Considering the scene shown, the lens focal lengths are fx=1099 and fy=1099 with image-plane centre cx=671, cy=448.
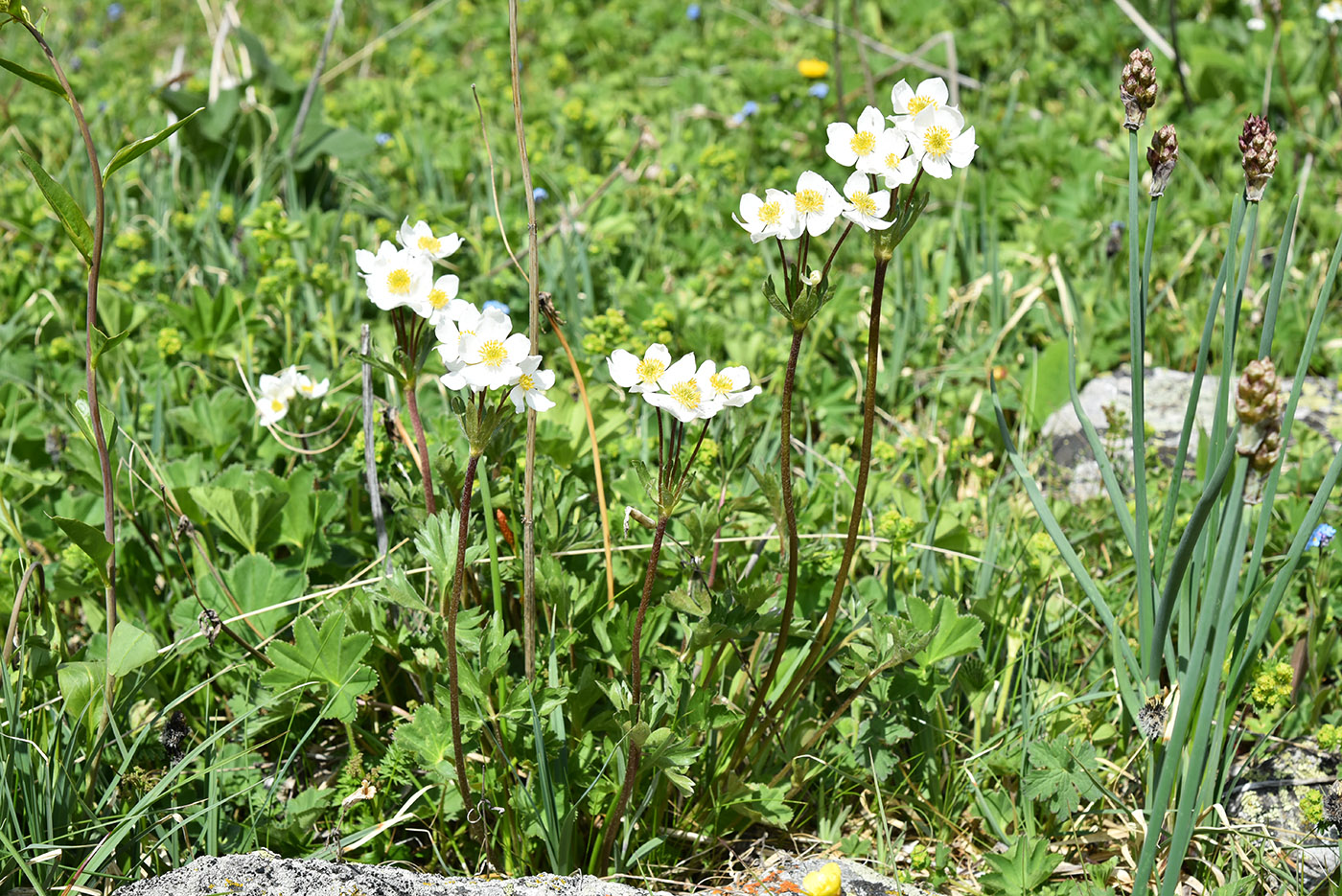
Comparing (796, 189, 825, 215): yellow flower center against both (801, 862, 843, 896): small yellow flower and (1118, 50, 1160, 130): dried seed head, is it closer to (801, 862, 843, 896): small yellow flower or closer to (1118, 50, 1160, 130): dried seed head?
(1118, 50, 1160, 130): dried seed head

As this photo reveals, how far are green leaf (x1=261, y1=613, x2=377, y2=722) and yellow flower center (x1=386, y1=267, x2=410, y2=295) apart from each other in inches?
22.6

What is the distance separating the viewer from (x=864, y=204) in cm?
143

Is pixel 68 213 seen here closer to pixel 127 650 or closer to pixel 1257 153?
pixel 127 650

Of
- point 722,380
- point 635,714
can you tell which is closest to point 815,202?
point 722,380

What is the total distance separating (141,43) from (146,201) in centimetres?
271

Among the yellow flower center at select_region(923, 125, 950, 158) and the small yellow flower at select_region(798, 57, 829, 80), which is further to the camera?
the small yellow flower at select_region(798, 57, 829, 80)

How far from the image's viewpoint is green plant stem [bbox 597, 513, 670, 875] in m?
1.51

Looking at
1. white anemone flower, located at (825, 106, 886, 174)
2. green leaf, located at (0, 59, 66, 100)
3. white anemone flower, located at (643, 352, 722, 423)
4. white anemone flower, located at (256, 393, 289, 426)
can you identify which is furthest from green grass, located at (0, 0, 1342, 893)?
green leaf, located at (0, 59, 66, 100)

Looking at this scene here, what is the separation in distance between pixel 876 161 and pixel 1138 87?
41 centimetres

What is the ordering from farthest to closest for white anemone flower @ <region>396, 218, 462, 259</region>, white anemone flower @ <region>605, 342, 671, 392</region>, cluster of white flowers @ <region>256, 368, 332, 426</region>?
1. cluster of white flowers @ <region>256, 368, 332, 426</region>
2. white anemone flower @ <region>396, 218, 462, 259</region>
3. white anemone flower @ <region>605, 342, 671, 392</region>

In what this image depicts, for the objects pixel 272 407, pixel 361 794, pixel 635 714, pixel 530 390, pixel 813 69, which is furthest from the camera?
pixel 813 69

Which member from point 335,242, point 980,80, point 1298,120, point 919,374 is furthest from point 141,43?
point 1298,120

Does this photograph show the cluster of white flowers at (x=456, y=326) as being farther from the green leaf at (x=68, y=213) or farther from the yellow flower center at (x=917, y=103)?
the yellow flower center at (x=917, y=103)

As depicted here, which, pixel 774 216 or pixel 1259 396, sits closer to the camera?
pixel 1259 396
